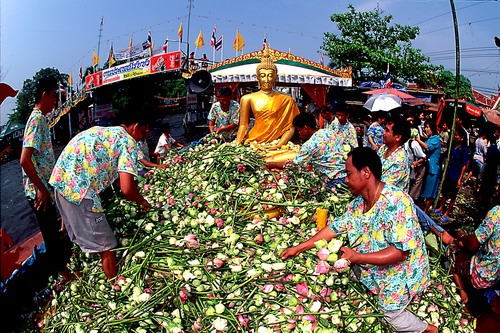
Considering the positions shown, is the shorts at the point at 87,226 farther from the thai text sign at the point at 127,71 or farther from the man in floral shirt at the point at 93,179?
the thai text sign at the point at 127,71

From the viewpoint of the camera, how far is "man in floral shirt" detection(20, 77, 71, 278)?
325 cm

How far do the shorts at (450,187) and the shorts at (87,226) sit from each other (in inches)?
246

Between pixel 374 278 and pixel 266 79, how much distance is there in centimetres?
349

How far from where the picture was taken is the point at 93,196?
2.50 m

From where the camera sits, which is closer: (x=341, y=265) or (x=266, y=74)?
(x=341, y=265)

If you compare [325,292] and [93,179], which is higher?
[93,179]

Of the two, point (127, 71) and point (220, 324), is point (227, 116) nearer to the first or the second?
point (220, 324)

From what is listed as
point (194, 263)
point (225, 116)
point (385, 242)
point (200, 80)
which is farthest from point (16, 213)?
point (385, 242)

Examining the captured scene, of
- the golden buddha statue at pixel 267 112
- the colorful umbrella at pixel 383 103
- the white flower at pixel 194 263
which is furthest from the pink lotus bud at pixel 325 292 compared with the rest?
the colorful umbrella at pixel 383 103

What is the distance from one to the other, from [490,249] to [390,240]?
106 cm

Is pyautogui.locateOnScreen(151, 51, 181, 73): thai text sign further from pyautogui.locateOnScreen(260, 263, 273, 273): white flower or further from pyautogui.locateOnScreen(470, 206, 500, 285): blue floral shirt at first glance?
pyautogui.locateOnScreen(470, 206, 500, 285): blue floral shirt

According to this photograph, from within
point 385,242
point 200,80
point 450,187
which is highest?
point 200,80

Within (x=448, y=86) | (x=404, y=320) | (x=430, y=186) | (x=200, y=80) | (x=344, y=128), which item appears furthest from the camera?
(x=448, y=86)

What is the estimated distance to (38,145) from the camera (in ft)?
10.9
